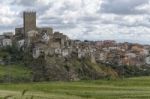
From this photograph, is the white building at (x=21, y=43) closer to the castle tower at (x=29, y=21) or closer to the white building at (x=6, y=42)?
the white building at (x=6, y=42)

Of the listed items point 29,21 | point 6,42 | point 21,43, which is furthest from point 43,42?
point 6,42

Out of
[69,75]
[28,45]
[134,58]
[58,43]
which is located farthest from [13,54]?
[134,58]

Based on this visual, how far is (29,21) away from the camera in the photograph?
165 meters

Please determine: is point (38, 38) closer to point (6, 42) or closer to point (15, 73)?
point (6, 42)

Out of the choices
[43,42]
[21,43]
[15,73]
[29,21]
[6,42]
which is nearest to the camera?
[15,73]

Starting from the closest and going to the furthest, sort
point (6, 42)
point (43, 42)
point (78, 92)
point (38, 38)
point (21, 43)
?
point (78, 92) → point (21, 43) → point (43, 42) → point (38, 38) → point (6, 42)

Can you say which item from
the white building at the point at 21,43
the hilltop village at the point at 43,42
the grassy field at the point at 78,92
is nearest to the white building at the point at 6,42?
the hilltop village at the point at 43,42

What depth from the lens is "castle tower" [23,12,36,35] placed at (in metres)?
162

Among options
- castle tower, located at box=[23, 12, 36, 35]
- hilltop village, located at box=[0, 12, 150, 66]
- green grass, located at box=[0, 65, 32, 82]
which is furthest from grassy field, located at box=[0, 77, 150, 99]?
castle tower, located at box=[23, 12, 36, 35]

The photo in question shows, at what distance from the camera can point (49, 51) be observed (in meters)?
137

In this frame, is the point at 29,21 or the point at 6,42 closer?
the point at 6,42

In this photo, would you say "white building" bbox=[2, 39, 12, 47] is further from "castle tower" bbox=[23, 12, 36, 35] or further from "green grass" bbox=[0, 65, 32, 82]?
"green grass" bbox=[0, 65, 32, 82]

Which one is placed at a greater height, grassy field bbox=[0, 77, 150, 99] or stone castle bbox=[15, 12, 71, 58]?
stone castle bbox=[15, 12, 71, 58]

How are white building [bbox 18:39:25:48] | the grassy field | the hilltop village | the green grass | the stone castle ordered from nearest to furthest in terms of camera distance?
1. the grassy field
2. the green grass
3. the hilltop village
4. the stone castle
5. white building [bbox 18:39:25:48]
